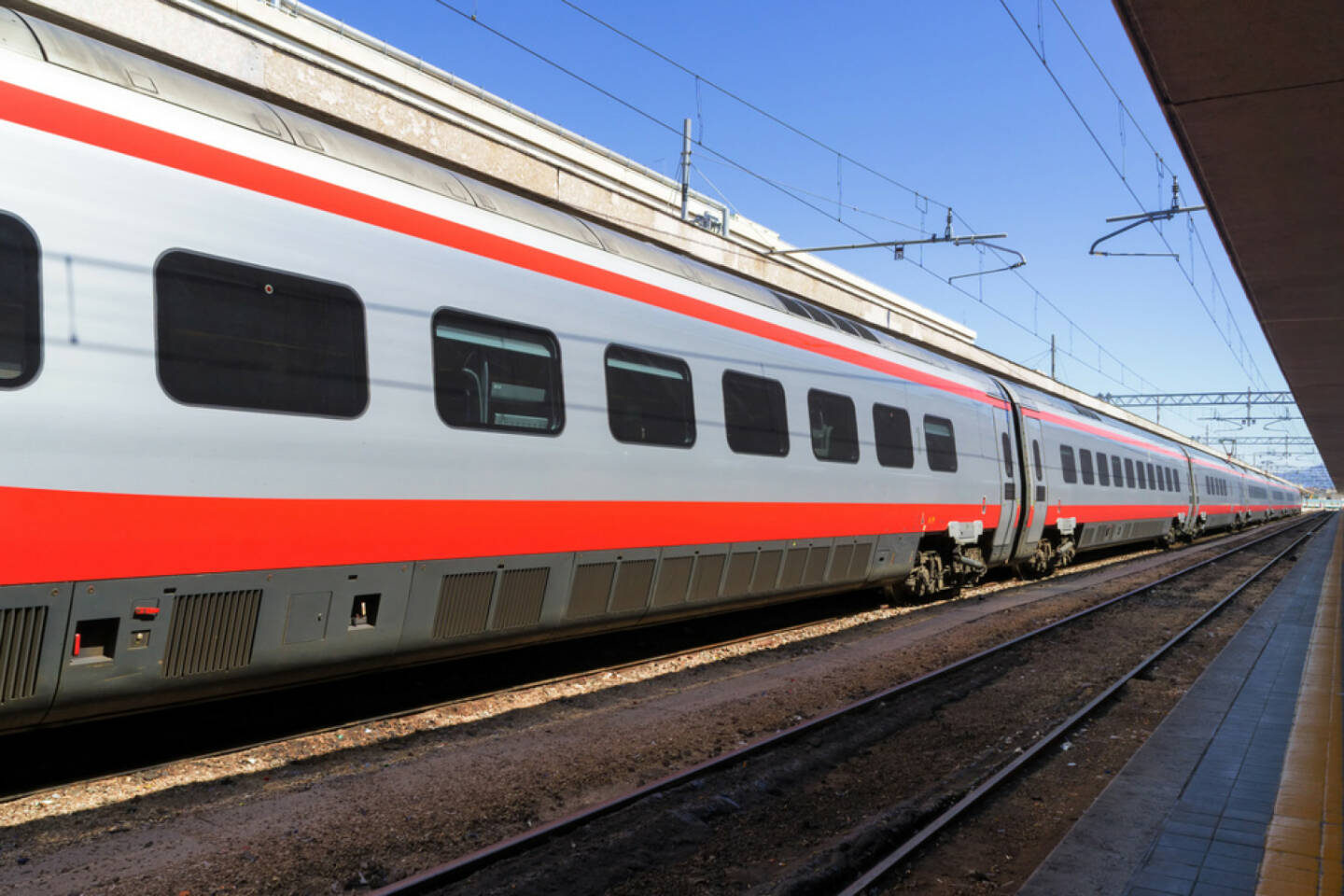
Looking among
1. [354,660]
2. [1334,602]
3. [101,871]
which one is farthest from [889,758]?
[1334,602]

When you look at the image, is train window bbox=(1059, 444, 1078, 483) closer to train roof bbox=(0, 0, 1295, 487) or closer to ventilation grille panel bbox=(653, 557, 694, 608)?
train roof bbox=(0, 0, 1295, 487)

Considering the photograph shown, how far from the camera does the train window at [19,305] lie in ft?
13.1

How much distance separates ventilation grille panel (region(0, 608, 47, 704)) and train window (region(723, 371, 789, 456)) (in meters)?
5.22

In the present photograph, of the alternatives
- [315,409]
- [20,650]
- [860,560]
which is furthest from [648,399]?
[20,650]

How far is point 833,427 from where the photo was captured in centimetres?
973

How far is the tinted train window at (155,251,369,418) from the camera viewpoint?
4.58 m

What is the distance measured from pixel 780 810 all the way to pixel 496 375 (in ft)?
10.1

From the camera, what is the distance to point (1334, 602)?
565 inches

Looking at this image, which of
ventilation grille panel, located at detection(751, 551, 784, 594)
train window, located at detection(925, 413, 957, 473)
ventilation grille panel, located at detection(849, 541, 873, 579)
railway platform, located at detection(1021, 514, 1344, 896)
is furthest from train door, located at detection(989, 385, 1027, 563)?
ventilation grille panel, located at detection(751, 551, 784, 594)

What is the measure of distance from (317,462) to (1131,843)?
14.8ft

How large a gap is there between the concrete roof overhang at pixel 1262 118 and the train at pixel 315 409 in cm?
377

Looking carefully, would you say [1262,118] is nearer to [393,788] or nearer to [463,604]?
[463,604]

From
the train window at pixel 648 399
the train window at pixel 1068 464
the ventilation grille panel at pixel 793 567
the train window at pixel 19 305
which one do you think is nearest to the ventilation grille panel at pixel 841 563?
the ventilation grille panel at pixel 793 567

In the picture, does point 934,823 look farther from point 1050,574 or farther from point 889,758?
point 1050,574
